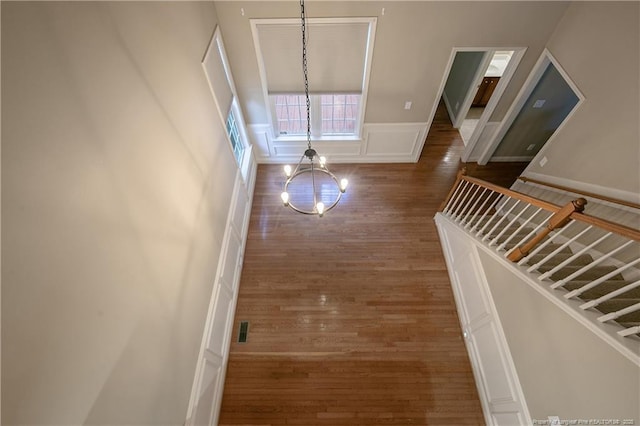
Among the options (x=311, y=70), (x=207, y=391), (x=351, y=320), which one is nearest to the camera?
(x=207, y=391)

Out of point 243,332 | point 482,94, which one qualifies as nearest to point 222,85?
point 243,332

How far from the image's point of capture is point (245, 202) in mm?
4359

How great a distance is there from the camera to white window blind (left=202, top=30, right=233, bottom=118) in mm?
2936

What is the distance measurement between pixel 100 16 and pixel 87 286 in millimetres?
1384

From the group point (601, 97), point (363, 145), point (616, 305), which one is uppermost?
point (363, 145)

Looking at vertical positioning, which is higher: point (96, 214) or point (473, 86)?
point (473, 86)

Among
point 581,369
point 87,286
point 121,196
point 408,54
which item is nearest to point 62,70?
point 121,196

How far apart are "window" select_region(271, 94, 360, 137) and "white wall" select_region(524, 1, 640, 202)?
2695mm

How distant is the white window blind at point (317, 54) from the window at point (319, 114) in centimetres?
21

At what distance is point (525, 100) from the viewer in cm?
424

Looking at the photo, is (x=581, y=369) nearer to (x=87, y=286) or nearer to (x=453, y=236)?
(x=453, y=236)

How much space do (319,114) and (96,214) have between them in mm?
3810

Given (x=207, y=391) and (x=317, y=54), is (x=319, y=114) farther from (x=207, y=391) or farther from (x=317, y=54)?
(x=207, y=391)

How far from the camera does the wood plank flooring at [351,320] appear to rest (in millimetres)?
2973
